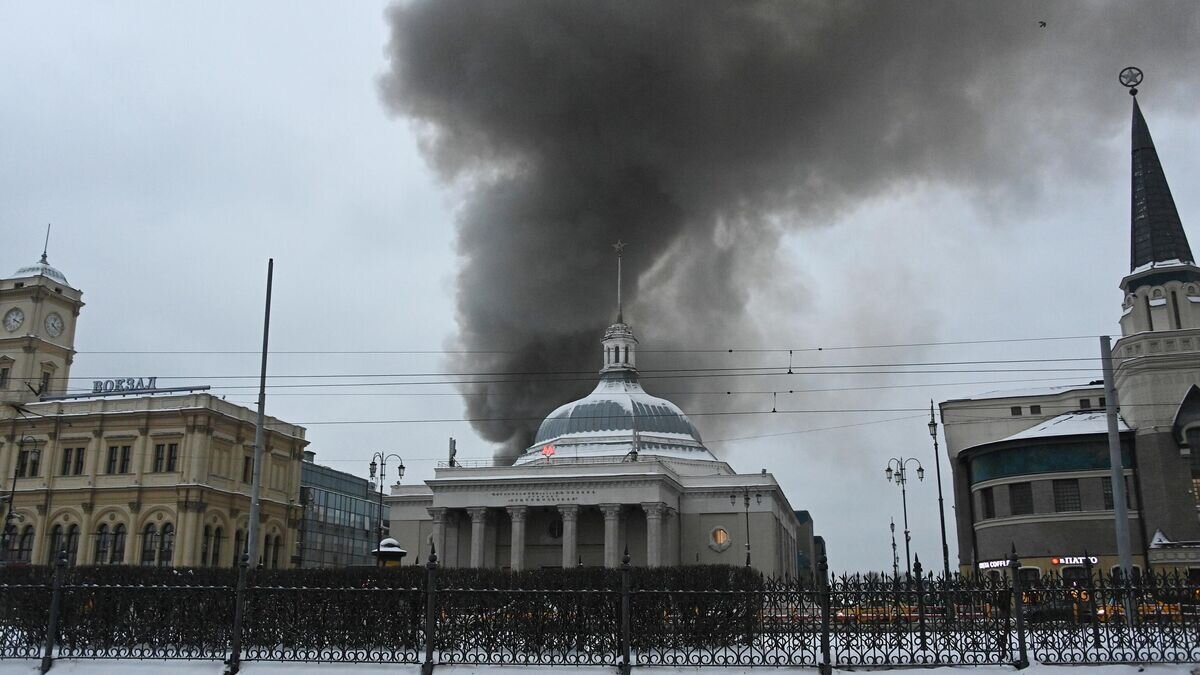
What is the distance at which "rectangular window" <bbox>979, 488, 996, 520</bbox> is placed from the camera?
57312 millimetres

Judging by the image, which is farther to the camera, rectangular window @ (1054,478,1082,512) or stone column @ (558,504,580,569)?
stone column @ (558,504,580,569)

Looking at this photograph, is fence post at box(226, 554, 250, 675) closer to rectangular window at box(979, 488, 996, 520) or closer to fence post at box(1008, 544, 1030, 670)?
fence post at box(1008, 544, 1030, 670)

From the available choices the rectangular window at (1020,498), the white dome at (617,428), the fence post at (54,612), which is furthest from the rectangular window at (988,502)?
the fence post at (54,612)

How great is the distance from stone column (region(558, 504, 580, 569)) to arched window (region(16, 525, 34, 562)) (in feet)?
103

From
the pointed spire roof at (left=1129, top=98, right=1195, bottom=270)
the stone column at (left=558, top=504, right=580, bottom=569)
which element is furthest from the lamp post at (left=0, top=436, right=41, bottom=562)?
the pointed spire roof at (left=1129, top=98, right=1195, bottom=270)

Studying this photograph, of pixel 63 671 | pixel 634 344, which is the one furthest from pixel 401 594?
pixel 634 344

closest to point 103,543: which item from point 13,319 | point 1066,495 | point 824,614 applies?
point 13,319

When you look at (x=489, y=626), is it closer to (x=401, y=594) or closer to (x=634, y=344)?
(x=401, y=594)

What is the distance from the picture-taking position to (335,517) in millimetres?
87875

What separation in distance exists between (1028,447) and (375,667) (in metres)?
48.0

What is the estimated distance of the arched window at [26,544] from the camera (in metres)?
55.1

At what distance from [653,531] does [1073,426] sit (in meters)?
26.0

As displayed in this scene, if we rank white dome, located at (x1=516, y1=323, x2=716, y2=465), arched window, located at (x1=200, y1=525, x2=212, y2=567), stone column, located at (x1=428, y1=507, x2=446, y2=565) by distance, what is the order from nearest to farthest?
arched window, located at (x1=200, y1=525, x2=212, y2=567) → stone column, located at (x1=428, y1=507, x2=446, y2=565) → white dome, located at (x1=516, y1=323, x2=716, y2=465)

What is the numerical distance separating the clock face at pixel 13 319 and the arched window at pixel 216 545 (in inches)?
746
